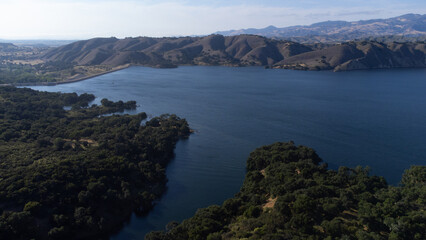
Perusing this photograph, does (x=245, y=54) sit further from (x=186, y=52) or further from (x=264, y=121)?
(x=264, y=121)

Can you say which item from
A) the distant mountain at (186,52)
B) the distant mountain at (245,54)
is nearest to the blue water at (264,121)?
the distant mountain at (245,54)

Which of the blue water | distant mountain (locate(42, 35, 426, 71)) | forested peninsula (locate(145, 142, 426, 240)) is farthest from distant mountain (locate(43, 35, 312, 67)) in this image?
forested peninsula (locate(145, 142, 426, 240))

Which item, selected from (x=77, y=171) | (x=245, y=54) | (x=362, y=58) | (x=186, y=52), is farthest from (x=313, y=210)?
(x=186, y=52)

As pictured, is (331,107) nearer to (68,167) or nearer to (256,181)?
(256,181)

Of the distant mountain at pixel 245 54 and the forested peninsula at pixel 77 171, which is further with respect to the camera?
the distant mountain at pixel 245 54

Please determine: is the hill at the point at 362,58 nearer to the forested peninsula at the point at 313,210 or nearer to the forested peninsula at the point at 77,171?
the forested peninsula at the point at 77,171

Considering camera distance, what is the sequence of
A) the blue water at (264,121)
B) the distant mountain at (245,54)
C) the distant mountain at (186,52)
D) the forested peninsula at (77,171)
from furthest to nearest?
1. the distant mountain at (186,52)
2. the distant mountain at (245,54)
3. the blue water at (264,121)
4. the forested peninsula at (77,171)

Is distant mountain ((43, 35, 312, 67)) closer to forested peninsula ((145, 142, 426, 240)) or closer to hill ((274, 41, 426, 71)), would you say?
hill ((274, 41, 426, 71))

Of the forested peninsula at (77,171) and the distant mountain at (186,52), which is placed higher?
the distant mountain at (186,52)
